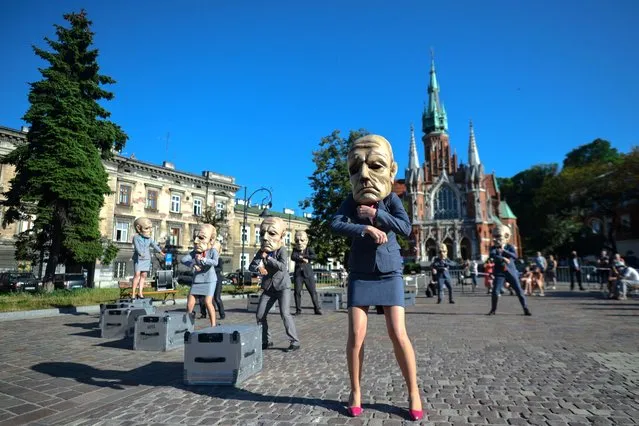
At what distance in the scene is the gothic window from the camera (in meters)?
67.0

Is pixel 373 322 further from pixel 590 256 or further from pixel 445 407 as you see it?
pixel 590 256

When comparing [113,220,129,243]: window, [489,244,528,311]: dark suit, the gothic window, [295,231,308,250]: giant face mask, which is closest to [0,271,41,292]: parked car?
[113,220,129,243]: window

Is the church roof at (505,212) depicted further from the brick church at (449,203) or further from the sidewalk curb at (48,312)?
the sidewalk curb at (48,312)

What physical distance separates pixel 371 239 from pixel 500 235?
7.74 meters

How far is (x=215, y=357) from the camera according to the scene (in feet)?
13.5

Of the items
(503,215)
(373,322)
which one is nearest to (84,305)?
(373,322)

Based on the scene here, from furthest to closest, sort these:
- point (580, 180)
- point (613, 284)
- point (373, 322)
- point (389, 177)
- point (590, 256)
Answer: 1. point (590, 256)
2. point (580, 180)
3. point (613, 284)
4. point (373, 322)
5. point (389, 177)

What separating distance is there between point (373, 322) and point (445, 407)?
558cm

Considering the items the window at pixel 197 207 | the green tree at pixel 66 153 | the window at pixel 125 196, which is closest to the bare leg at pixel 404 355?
the green tree at pixel 66 153

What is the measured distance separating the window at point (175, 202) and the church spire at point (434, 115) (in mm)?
53399

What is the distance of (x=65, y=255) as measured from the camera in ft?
67.4

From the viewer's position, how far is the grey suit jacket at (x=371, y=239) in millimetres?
3314

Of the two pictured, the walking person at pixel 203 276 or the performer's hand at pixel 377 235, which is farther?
the walking person at pixel 203 276

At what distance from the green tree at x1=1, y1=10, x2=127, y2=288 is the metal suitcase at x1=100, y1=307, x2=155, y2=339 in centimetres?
1382
